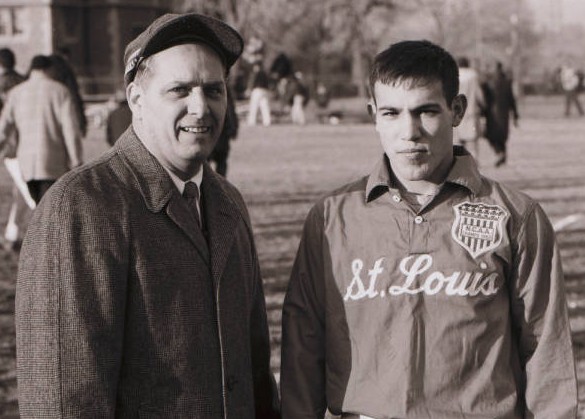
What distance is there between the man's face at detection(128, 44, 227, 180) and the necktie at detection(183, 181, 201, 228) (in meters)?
0.05

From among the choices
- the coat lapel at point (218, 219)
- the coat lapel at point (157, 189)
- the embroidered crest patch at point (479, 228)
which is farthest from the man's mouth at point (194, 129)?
the embroidered crest patch at point (479, 228)

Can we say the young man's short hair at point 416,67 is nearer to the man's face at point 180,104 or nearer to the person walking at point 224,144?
the man's face at point 180,104

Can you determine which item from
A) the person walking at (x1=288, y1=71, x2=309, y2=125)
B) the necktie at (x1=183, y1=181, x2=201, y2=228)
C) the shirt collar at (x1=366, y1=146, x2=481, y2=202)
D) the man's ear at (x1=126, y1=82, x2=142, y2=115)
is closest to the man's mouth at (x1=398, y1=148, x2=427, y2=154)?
the shirt collar at (x1=366, y1=146, x2=481, y2=202)

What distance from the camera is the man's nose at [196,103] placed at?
261 cm

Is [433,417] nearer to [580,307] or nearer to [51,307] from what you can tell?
[51,307]

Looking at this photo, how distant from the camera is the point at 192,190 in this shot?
2748mm

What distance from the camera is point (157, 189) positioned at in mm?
2617

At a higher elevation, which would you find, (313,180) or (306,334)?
(306,334)

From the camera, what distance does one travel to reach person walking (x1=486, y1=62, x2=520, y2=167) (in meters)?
18.0

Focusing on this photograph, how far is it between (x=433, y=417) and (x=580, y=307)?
485 centimetres

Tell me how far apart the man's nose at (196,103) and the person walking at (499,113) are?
15683mm

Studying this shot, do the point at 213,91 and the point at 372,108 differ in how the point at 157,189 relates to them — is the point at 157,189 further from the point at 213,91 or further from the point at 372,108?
the point at 372,108

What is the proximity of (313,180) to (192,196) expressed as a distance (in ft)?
43.1

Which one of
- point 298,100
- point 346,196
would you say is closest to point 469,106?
point 346,196
